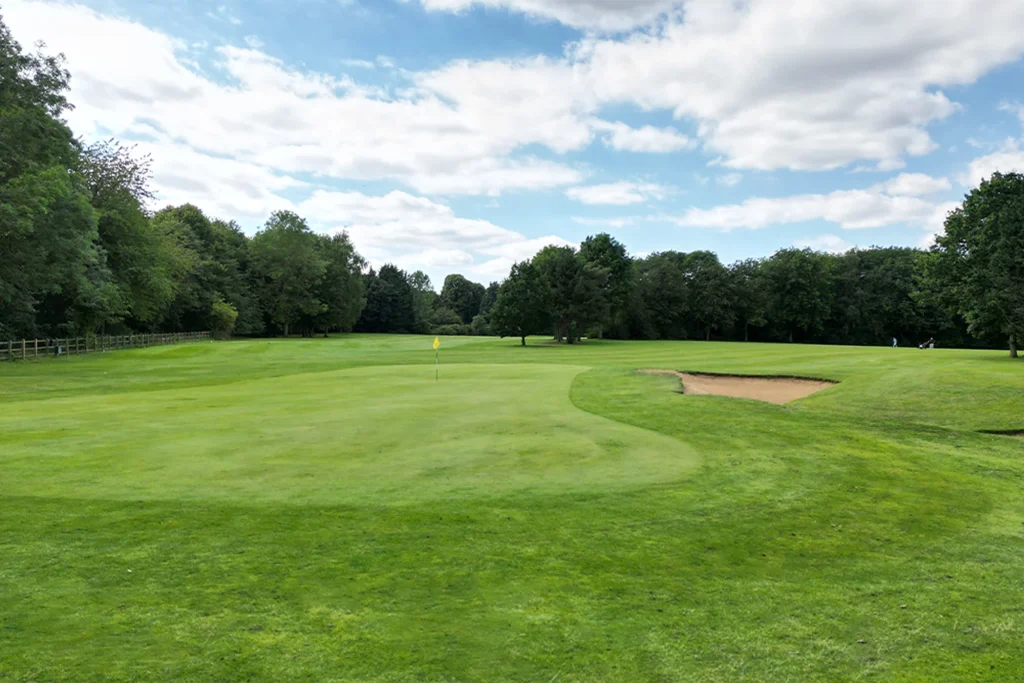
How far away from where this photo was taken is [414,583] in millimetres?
5523

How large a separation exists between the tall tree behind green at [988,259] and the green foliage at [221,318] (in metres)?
75.3

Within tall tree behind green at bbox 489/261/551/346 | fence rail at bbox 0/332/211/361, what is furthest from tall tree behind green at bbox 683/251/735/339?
fence rail at bbox 0/332/211/361

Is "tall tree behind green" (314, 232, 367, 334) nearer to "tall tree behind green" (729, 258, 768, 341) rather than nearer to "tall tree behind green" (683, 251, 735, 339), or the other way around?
"tall tree behind green" (683, 251, 735, 339)

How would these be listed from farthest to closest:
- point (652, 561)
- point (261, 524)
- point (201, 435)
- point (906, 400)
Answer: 1. point (906, 400)
2. point (201, 435)
3. point (261, 524)
4. point (652, 561)

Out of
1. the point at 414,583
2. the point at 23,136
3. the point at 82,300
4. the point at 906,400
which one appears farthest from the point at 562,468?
the point at 82,300

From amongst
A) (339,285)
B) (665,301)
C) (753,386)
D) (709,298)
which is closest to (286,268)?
(339,285)

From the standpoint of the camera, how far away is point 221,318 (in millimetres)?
80688

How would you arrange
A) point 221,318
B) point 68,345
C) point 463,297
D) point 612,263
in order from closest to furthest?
point 68,345
point 221,318
point 612,263
point 463,297

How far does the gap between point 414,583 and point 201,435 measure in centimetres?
830

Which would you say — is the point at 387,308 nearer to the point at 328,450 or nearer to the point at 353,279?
the point at 353,279

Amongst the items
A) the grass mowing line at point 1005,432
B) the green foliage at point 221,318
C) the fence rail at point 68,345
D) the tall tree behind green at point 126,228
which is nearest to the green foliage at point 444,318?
the green foliage at point 221,318

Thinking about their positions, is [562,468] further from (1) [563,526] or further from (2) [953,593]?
(2) [953,593]

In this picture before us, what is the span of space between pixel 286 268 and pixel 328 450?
92.5 meters

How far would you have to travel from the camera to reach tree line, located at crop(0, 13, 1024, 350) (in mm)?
36062
